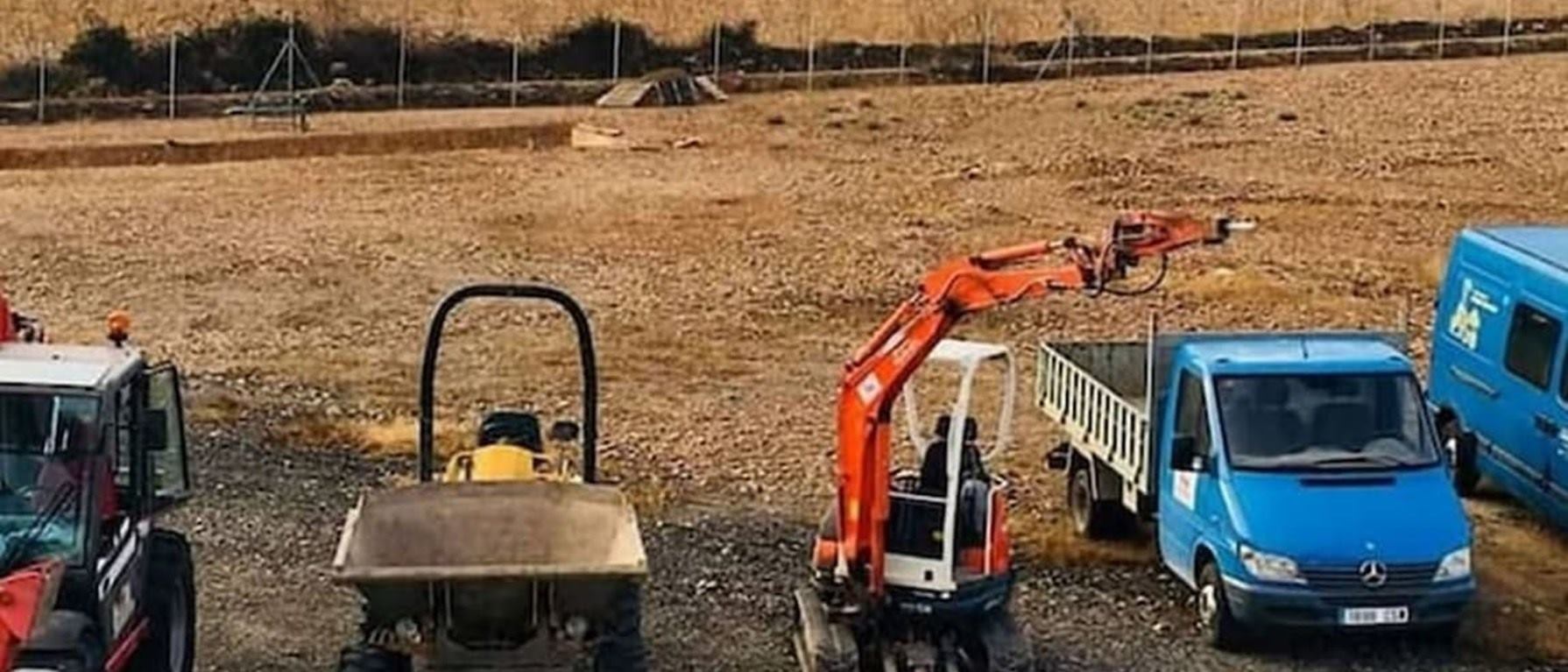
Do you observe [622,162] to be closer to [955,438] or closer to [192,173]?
[192,173]

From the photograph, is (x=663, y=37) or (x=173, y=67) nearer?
(x=173, y=67)

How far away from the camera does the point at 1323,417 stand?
15.7 meters

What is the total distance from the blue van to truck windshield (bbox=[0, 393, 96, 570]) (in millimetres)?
9864

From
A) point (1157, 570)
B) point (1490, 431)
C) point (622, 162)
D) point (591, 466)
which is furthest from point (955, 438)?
point (622, 162)

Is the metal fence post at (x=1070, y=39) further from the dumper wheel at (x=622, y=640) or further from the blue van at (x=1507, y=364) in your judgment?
the dumper wheel at (x=622, y=640)

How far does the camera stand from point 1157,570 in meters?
17.3

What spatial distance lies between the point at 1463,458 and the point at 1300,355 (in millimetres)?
3221

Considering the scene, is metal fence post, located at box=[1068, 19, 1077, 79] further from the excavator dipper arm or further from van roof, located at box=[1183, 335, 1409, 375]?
the excavator dipper arm

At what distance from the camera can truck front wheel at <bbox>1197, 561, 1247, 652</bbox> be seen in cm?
1525

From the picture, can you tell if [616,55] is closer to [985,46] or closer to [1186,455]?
[985,46]

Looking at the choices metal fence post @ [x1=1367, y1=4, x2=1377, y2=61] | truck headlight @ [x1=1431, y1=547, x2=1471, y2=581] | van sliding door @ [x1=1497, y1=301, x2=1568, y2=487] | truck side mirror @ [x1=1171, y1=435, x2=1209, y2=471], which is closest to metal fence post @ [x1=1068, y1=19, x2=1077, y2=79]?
metal fence post @ [x1=1367, y1=4, x2=1377, y2=61]

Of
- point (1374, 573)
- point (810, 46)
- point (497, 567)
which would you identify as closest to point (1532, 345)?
point (1374, 573)

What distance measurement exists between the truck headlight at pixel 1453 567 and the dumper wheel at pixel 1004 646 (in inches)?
98.6

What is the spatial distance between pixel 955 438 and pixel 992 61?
35279 millimetres
